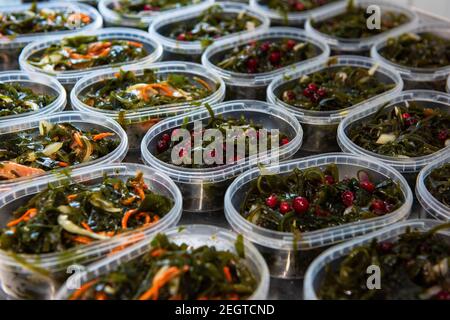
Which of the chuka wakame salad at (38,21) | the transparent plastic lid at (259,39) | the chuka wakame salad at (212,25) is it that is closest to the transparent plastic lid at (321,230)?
the transparent plastic lid at (259,39)

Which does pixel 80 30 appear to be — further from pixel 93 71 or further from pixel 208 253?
pixel 208 253

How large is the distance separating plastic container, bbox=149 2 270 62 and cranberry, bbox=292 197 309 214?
1.97m

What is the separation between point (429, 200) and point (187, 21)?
9.37 feet

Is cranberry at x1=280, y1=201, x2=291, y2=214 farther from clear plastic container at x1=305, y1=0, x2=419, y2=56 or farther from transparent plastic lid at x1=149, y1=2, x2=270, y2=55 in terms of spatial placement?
clear plastic container at x1=305, y1=0, x2=419, y2=56

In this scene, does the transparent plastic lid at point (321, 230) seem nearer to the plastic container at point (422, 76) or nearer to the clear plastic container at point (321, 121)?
the clear plastic container at point (321, 121)

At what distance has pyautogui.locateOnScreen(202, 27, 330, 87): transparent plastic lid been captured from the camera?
398 centimetres

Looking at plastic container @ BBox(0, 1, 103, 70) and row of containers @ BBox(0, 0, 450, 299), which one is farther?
plastic container @ BBox(0, 1, 103, 70)

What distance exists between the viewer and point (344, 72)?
13.4ft

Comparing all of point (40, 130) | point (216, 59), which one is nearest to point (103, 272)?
point (40, 130)

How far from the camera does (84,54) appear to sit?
4.23 m

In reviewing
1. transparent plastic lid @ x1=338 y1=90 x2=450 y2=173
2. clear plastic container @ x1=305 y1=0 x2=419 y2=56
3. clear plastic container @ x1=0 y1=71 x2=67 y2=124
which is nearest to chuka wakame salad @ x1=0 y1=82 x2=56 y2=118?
clear plastic container @ x1=0 y1=71 x2=67 y2=124

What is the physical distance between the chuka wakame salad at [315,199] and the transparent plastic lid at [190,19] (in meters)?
1.75

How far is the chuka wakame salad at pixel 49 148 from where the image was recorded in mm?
3027
